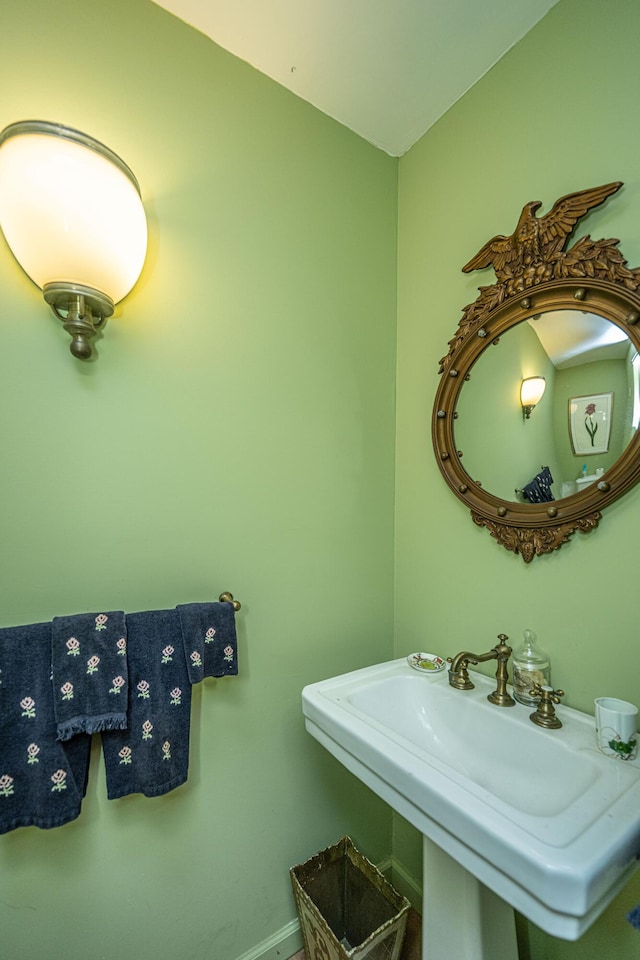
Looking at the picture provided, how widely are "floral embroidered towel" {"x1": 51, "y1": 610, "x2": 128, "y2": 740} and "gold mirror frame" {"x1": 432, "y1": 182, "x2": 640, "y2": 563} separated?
921mm

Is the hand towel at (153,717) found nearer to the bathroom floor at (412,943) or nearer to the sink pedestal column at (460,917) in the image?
the sink pedestal column at (460,917)

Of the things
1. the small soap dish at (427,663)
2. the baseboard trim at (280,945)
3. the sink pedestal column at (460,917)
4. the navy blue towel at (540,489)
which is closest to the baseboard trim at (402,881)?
the baseboard trim at (280,945)

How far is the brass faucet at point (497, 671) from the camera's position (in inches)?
35.4

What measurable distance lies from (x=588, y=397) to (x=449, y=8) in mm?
1018

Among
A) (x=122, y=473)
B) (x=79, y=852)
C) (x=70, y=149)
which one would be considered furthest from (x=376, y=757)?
(x=70, y=149)

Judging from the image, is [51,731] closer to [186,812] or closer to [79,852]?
[79,852]

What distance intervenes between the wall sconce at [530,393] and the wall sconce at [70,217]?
3.07 ft

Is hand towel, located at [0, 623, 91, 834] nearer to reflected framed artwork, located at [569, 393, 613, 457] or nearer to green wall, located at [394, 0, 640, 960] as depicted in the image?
green wall, located at [394, 0, 640, 960]

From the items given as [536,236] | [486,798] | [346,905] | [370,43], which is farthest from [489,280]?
[346,905]

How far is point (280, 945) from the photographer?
1.04 metres

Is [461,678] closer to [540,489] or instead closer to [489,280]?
[540,489]

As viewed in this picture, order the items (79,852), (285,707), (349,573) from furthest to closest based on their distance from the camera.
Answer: (349,573) → (285,707) → (79,852)

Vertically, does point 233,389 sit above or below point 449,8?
below

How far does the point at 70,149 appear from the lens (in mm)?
676
